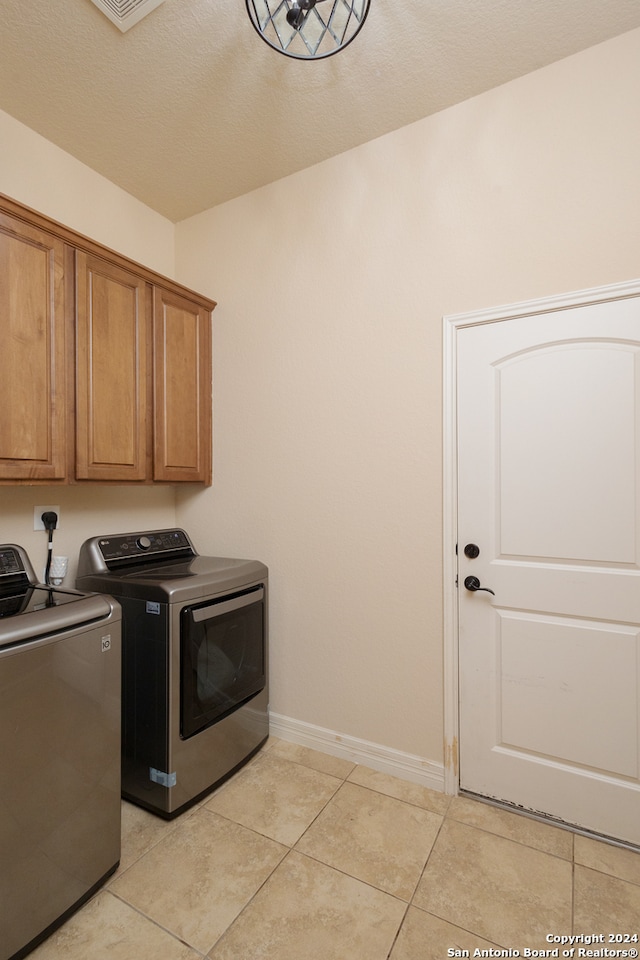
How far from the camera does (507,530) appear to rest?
1.92 meters

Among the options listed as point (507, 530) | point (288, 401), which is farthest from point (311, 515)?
point (507, 530)

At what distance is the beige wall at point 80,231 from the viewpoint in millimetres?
2053

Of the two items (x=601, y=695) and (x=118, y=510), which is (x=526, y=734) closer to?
(x=601, y=695)

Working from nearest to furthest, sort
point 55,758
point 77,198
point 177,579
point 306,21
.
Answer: point 55,758 → point 306,21 → point 177,579 → point 77,198

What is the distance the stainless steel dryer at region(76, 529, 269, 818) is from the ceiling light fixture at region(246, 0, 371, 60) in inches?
74.9

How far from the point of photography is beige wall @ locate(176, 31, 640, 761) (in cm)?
180

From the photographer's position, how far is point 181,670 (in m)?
1.84

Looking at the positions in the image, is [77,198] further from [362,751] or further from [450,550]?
[362,751]

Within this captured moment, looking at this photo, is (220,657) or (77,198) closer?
(220,657)

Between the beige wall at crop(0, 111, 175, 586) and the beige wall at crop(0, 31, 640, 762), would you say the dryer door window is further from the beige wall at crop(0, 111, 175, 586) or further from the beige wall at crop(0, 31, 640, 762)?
the beige wall at crop(0, 111, 175, 586)

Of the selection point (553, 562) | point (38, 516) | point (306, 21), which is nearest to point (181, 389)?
point (38, 516)

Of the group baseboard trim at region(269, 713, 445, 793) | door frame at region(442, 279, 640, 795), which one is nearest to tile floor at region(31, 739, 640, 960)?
baseboard trim at region(269, 713, 445, 793)

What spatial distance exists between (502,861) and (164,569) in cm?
172

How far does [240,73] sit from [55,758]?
98.7 inches
